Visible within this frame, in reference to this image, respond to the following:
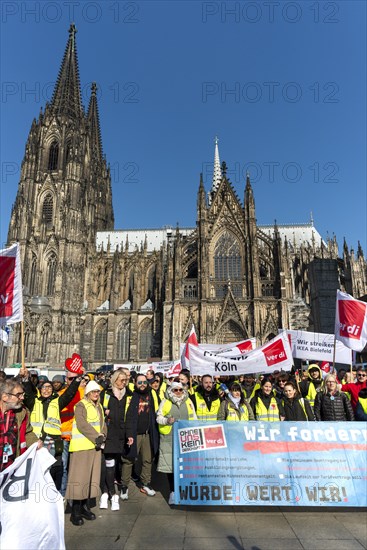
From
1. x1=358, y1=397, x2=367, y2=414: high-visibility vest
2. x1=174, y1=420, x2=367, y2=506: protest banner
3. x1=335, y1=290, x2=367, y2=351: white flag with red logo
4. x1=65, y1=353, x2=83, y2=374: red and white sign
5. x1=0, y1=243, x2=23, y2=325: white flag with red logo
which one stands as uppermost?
x1=0, y1=243, x2=23, y2=325: white flag with red logo

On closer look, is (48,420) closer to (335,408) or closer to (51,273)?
(335,408)

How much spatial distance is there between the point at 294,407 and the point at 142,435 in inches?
115

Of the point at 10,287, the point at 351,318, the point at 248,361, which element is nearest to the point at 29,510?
the point at 10,287

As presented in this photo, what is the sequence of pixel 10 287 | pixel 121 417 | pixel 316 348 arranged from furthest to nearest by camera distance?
pixel 316 348, pixel 10 287, pixel 121 417

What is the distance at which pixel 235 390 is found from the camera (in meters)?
7.07

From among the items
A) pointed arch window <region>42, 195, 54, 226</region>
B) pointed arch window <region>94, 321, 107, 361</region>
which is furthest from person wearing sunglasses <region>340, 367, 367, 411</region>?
pointed arch window <region>42, 195, 54, 226</region>

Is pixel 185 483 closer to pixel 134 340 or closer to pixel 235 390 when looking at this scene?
pixel 235 390

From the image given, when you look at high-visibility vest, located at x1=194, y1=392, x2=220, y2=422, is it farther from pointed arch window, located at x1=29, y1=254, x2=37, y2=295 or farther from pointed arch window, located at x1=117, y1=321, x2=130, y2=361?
pointed arch window, located at x1=29, y1=254, x2=37, y2=295

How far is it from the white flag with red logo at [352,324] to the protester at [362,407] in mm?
2812

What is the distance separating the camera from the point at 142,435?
7.10 m

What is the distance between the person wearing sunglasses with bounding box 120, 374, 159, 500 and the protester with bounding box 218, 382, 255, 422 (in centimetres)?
135

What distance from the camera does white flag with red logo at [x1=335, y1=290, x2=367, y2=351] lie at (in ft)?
31.4

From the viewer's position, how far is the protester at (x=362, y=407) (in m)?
6.69

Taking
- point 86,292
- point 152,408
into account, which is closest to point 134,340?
point 86,292
